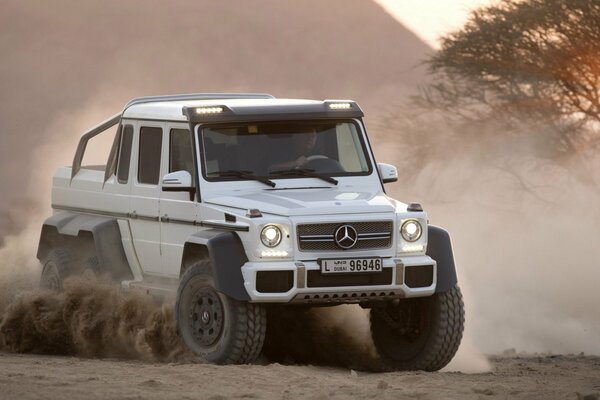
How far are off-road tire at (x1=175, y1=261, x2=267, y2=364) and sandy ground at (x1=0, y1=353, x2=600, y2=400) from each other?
251 millimetres

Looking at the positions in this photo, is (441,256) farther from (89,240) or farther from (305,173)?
(89,240)

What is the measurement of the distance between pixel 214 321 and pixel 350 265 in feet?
3.57

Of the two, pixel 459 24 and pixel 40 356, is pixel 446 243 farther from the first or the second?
pixel 459 24

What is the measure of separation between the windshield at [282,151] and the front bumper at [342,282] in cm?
122

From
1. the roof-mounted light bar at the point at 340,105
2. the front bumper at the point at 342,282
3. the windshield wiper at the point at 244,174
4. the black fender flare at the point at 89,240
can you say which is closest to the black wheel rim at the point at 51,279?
the black fender flare at the point at 89,240

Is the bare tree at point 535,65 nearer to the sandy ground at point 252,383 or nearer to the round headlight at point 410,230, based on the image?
the sandy ground at point 252,383

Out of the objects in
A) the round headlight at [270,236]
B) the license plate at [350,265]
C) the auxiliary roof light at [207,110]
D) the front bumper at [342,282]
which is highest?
the auxiliary roof light at [207,110]

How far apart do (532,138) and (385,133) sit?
11.9ft

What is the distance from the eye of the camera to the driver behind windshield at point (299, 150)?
13.0 meters

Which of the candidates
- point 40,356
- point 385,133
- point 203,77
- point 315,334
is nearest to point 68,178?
point 40,356

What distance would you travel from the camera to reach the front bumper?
11719mm

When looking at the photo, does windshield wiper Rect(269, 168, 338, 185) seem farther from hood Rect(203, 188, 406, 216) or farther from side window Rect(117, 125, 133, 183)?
side window Rect(117, 125, 133, 183)

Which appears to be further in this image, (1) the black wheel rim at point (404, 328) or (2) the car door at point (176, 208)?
(2) the car door at point (176, 208)

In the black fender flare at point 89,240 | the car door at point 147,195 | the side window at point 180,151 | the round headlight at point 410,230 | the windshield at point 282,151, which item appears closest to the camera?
the round headlight at point 410,230
